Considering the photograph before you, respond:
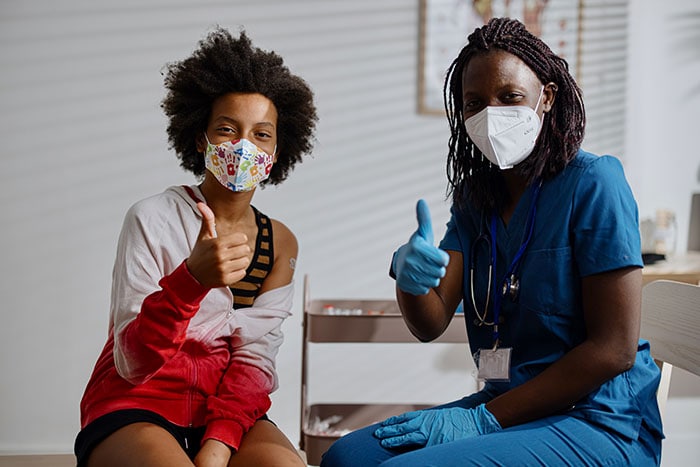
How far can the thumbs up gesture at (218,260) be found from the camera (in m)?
1.26

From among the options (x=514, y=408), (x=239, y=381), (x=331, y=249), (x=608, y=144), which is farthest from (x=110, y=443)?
(x=608, y=144)

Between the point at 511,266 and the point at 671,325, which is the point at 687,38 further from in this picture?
the point at 511,266

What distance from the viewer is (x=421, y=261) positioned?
1271 millimetres

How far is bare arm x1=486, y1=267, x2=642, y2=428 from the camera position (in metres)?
1.24

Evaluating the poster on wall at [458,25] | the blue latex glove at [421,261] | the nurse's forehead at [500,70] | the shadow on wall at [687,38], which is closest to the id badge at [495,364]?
the blue latex glove at [421,261]

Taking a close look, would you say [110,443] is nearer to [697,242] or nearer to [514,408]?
[514,408]

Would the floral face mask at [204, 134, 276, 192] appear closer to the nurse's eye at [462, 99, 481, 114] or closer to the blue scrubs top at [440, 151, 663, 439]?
the nurse's eye at [462, 99, 481, 114]

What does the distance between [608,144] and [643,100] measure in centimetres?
24

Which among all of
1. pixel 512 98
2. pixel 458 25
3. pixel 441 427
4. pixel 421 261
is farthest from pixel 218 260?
pixel 458 25

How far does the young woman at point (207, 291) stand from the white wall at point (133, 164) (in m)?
1.00

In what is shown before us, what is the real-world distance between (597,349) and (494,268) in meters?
0.27

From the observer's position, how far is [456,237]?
1529 mm

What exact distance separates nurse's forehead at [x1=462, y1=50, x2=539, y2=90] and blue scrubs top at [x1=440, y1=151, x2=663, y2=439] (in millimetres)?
190

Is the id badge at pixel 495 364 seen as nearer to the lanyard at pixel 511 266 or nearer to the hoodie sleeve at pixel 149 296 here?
the lanyard at pixel 511 266
